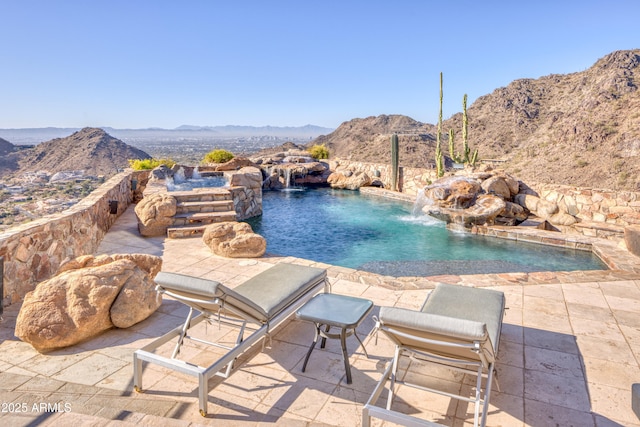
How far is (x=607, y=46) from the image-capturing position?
32.4m

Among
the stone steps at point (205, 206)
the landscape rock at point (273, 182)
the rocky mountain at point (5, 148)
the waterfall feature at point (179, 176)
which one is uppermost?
the rocky mountain at point (5, 148)

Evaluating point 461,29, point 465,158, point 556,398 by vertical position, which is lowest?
point 556,398

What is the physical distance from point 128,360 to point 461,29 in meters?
25.7

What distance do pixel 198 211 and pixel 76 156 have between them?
34.0 m

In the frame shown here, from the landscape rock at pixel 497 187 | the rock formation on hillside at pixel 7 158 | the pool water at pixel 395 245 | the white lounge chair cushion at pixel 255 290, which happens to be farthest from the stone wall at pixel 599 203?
the rock formation on hillside at pixel 7 158

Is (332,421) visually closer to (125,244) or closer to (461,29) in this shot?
(125,244)

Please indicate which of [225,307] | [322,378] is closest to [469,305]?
[322,378]

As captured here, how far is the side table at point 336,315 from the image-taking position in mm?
3131

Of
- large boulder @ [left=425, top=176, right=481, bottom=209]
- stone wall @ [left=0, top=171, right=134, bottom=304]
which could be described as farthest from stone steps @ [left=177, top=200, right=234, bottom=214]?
large boulder @ [left=425, top=176, right=481, bottom=209]

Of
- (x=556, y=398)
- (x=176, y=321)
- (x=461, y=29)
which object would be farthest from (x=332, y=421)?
(x=461, y=29)

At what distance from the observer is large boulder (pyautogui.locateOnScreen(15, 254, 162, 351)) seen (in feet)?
11.7

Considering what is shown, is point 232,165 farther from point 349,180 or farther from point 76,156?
point 76,156

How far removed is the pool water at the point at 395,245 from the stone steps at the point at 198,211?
1512 millimetres

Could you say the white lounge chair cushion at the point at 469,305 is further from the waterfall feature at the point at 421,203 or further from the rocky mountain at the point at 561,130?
the rocky mountain at the point at 561,130
